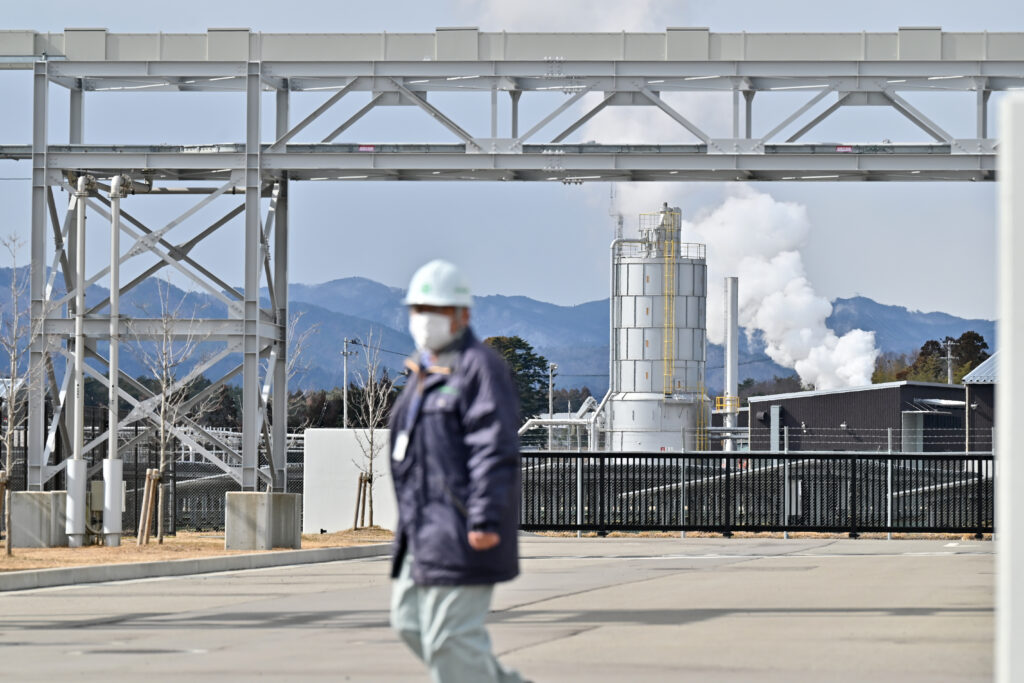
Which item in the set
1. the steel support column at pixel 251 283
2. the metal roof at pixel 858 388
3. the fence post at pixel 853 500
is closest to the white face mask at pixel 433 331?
the steel support column at pixel 251 283

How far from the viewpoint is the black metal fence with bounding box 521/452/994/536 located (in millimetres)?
28359

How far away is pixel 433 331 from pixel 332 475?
25.1 meters

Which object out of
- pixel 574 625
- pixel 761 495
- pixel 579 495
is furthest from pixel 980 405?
pixel 574 625

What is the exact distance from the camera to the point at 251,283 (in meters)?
24.0

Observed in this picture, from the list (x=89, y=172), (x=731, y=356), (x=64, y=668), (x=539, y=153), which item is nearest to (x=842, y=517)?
(x=539, y=153)

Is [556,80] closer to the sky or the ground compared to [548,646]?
closer to the sky

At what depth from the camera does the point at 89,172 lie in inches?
985

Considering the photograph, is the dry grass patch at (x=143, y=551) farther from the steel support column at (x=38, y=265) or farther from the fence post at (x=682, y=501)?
the fence post at (x=682, y=501)

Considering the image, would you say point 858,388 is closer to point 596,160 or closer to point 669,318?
point 669,318

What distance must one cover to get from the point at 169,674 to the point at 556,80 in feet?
52.9

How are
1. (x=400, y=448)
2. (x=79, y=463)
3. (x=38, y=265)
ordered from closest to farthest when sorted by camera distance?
(x=400, y=448) < (x=79, y=463) < (x=38, y=265)

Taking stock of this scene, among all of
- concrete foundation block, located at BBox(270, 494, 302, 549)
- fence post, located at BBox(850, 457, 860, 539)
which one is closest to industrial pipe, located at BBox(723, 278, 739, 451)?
fence post, located at BBox(850, 457, 860, 539)

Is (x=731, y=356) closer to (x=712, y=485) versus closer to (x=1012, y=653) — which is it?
(x=712, y=485)

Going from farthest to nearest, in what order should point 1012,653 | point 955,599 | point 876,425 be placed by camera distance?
point 876,425 → point 955,599 → point 1012,653
